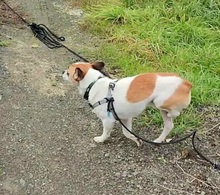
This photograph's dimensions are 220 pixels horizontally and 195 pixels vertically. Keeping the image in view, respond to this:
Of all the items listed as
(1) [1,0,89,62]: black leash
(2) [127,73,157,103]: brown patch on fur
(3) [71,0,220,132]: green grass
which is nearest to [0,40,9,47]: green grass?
(1) [1,0,89,62]: black leash

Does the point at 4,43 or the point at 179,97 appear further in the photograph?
the point at 4,43

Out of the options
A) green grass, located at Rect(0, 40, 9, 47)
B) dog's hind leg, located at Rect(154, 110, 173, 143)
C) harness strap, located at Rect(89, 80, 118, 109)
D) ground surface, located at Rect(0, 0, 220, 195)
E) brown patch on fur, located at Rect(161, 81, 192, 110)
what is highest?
brown patch on fur, located at Rect(161, 81, 192, 110)

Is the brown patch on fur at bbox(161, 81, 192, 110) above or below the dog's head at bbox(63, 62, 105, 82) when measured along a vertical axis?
above

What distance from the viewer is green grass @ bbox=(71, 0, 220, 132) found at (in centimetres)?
493

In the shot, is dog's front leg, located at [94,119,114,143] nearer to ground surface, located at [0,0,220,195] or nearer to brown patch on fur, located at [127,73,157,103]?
ground surface, located at [0,0,220,195]

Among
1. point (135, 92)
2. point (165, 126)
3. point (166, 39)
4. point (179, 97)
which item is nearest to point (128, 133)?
point (165, 126)

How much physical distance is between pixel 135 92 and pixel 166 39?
2226 mm

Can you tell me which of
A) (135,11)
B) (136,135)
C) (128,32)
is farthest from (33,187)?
(135,11)

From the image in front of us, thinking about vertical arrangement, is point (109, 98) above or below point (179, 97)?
below

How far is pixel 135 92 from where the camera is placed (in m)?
3.67

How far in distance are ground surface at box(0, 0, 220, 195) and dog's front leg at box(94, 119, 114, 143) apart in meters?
0.05

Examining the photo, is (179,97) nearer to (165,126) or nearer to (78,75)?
(165,126)

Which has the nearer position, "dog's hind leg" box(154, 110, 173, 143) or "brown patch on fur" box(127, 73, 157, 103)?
"brown patch on fur" box(127, 73, 157, 103)

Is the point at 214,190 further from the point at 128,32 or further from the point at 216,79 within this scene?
the point at 128,32
